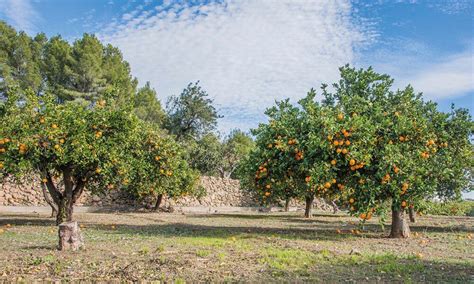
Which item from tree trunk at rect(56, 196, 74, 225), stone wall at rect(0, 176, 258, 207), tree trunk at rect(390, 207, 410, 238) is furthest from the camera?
stone wall at rect(0, 176, 258, 207)

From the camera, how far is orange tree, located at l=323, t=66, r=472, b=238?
1124cm

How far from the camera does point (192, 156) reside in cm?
4194

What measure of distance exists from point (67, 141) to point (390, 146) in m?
9.86

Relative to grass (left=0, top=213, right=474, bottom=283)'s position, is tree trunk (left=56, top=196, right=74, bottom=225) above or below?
above

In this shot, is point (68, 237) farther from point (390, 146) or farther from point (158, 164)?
point (158, 164)

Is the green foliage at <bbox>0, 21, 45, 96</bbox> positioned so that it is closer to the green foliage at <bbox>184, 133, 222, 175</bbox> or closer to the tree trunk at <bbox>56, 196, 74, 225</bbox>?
the green foliage at <bbox>184, 133, 222, 175</bbox>

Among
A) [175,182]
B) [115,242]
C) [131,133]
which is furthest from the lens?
[175,182]

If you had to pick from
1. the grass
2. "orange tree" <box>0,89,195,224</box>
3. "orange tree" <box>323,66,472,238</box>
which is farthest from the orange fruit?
"orange tree" <box>0,89,195,224</box>

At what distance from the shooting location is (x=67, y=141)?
1346 centimetres

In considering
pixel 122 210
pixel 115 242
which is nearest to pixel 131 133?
pixel 115 242

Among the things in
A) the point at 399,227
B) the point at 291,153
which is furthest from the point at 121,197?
the point at 399,227

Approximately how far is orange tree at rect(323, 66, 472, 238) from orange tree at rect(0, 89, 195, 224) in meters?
7.51

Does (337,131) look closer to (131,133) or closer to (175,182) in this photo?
(131,133)

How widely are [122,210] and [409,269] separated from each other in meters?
24.1
